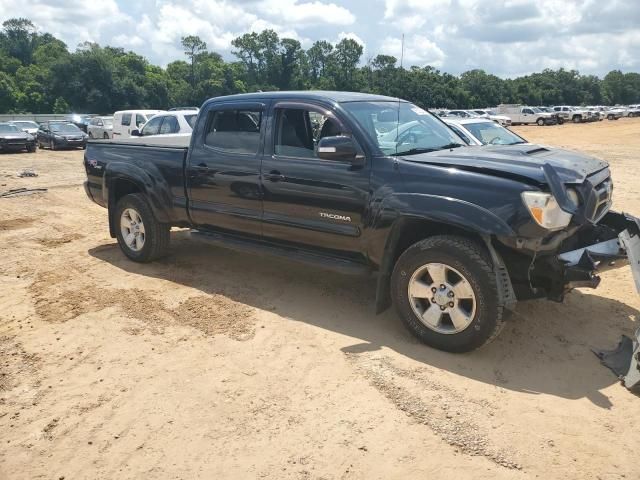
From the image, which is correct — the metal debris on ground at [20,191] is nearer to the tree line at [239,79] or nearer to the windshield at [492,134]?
the windshield at [492,134]

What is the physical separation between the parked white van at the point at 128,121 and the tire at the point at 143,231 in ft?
39.7

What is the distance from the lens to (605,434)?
3189 millimetres

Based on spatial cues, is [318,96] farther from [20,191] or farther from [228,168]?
[20,191]

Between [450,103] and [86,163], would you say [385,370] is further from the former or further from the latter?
[450,103]

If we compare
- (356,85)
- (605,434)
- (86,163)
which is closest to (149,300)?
(86,163)

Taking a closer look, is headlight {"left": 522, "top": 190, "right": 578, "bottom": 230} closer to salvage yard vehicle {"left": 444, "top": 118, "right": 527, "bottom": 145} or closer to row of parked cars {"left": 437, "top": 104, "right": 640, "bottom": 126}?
salvage yard vehicle {"left": 444, "top": 118, "right": 527, "bottom": 145}

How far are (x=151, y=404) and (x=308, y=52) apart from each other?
397ft

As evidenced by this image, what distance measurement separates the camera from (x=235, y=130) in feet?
17.9

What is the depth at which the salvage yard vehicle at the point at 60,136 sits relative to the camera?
24.0 meters

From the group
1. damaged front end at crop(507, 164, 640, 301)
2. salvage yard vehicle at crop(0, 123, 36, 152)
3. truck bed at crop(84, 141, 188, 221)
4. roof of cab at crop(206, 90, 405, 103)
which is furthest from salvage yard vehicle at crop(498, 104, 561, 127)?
damaged front end at crop(507, 164, 640, 301)

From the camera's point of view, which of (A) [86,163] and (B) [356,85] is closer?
(A) [86,163]

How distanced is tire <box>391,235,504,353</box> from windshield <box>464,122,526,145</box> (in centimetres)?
618

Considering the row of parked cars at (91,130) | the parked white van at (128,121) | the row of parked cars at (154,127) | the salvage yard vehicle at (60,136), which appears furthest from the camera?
the salvage yard vehicle at (60,136)

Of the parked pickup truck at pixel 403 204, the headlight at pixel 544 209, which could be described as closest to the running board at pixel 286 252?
the parked pickup truck at pixel 403 204
